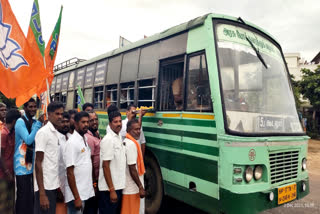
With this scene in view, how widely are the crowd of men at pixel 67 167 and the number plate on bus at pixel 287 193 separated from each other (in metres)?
1.84

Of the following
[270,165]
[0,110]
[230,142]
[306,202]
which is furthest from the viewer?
[306,202]

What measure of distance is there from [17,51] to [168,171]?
9.55 feet

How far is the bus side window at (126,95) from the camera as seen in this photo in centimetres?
521

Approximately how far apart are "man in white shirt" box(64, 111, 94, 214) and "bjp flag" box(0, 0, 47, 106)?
128 cm

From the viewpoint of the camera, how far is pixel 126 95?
213 inches

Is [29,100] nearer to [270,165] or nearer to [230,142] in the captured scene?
[230,142]

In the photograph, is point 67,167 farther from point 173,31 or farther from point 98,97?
point 98,97

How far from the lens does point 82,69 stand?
7.52m

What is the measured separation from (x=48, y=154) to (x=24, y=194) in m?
1.07

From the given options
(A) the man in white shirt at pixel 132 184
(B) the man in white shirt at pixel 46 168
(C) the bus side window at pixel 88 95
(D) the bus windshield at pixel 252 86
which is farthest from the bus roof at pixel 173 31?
(B) the man in white shirt at pixel 46 168

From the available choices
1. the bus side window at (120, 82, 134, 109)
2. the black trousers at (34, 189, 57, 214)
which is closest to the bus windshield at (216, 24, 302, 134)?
the black trousers at (34, 189, 57, 214)

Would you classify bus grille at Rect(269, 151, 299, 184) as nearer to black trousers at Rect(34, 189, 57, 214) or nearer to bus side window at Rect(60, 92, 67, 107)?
black trousers at Rect(34, 189, 57, 214)

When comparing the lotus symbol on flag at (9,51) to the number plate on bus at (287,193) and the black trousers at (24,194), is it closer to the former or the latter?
the black trousers at (24,194)

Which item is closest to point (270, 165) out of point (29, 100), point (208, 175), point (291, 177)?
point (291, 177)
